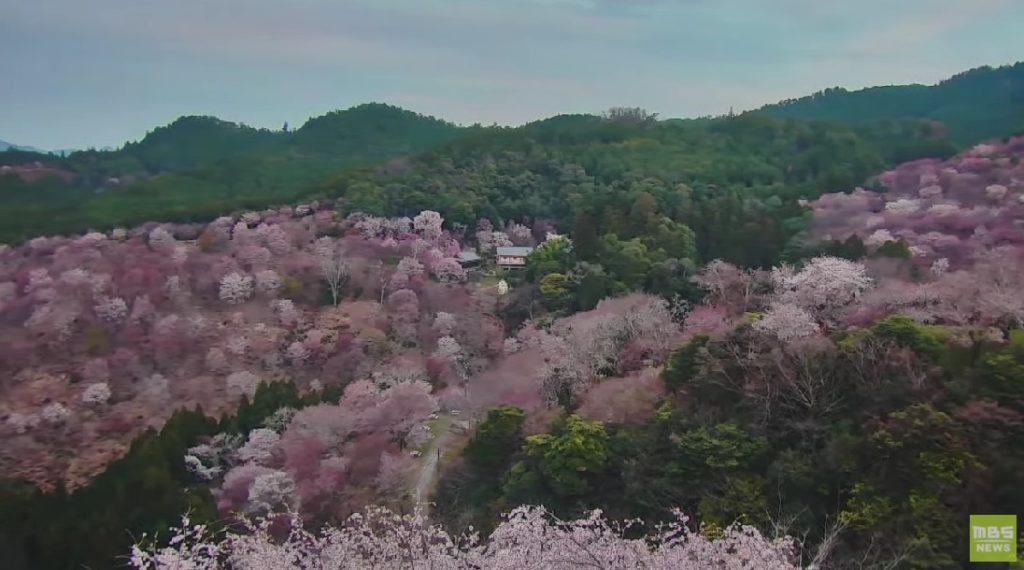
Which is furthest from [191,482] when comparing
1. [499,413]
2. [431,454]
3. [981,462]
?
[981,462]

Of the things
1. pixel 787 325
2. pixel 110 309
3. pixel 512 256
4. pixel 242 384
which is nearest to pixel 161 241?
pixel 110 309

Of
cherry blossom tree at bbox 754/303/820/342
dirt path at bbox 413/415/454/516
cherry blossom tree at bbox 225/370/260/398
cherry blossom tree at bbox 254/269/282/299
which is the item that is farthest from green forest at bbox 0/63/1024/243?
cherry blossom tree at bbox 754/303/820/342

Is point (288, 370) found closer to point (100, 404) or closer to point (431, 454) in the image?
point (100, 404)

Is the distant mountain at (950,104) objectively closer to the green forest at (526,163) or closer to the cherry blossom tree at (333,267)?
the green forest at (526,163)

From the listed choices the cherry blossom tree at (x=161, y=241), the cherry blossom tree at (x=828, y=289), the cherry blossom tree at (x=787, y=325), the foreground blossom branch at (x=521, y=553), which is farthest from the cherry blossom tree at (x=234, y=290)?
the foreground blossom branch at (x=521, y=553)

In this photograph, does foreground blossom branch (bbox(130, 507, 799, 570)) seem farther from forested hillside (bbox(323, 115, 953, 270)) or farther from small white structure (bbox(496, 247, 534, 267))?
small white structure (bbox(496, 247, 534, 267))

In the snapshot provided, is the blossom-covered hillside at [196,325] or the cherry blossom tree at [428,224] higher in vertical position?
the cherry blossom tree at [428,224]

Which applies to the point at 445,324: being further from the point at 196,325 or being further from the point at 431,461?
the point at 431,461
